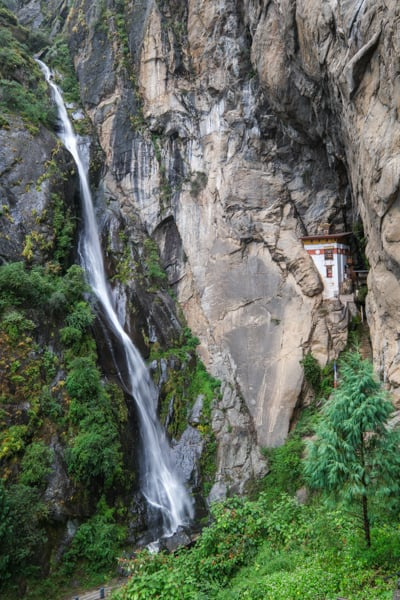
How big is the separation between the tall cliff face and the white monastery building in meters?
0.50

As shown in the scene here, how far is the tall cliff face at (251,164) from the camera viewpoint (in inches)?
530

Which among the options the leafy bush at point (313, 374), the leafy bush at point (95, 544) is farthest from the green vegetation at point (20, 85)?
the leafy bush at point (95, 544)

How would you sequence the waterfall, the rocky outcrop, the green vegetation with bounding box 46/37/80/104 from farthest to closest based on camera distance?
the green vegetation with bounding box 46/37/80/104
the rocky outcrop
the waterfall

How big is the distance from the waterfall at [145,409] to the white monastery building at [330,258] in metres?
9.39

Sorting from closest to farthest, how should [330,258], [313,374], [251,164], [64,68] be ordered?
[313,374], [330,258], [251,164], [64,68]

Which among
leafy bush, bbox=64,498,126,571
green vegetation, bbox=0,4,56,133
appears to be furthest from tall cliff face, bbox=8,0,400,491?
leafy bush, bbox=64,498,126,571

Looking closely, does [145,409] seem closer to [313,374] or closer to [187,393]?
[187,393]

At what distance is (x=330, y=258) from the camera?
20.6 m

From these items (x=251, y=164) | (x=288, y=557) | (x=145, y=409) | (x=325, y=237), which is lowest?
(x=288, y=557)

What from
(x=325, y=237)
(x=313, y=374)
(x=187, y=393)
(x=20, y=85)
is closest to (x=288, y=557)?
(x=313, y=374)

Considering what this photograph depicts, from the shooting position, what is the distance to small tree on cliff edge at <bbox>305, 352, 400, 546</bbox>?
7523 mm

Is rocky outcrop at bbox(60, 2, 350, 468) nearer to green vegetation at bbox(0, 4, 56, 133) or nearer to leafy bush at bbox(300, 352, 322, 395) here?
leafy bush at bbox(300, 352, 322, 395)

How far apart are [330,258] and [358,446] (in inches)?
553

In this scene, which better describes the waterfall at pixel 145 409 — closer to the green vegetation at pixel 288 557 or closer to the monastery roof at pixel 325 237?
the green vegetation at pixel 288 557
